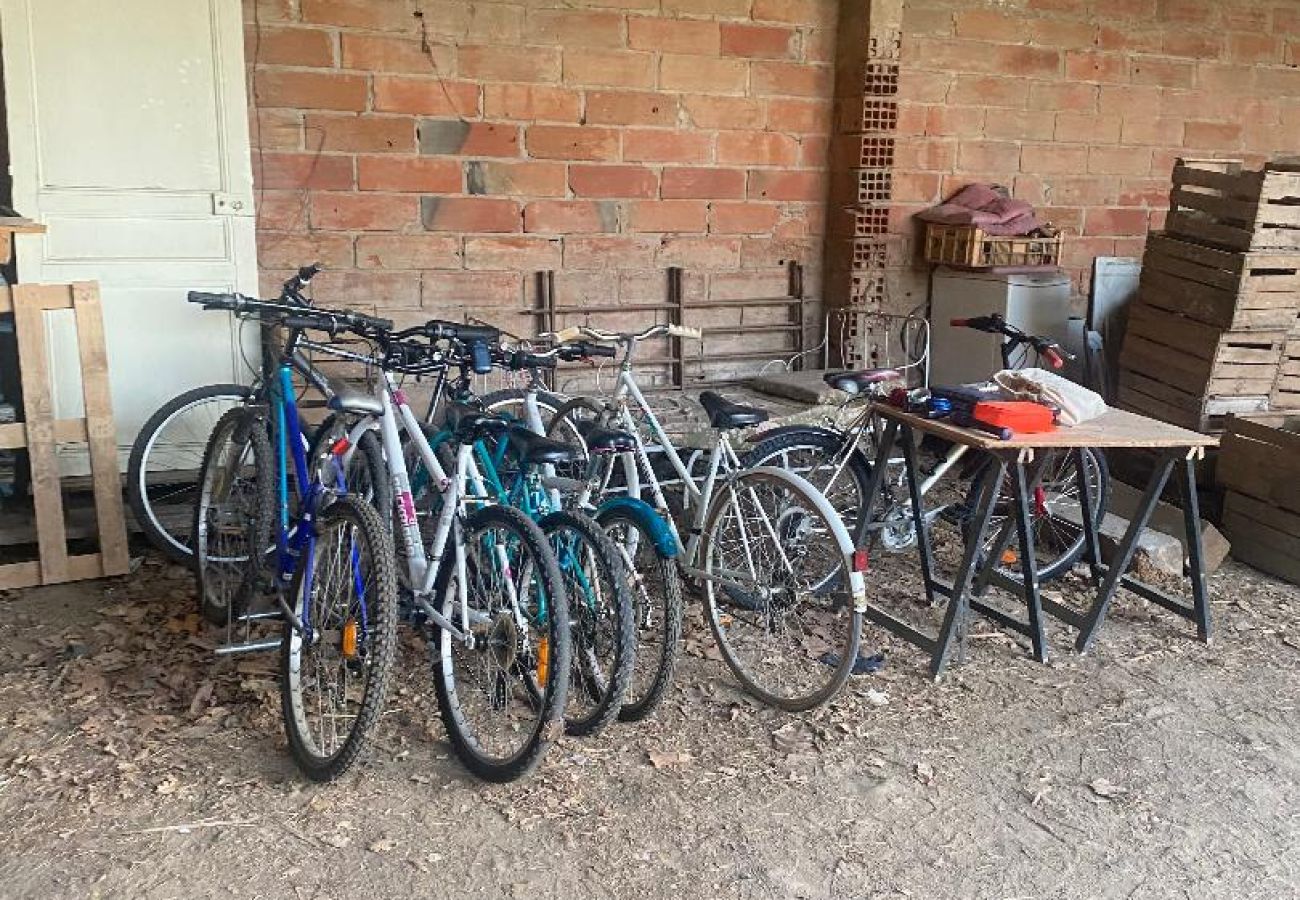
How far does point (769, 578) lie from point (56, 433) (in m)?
2.53

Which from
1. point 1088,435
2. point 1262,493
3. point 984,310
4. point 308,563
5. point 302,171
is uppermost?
point 302,171

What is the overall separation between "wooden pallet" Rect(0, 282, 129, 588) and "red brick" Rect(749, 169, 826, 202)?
121 inches

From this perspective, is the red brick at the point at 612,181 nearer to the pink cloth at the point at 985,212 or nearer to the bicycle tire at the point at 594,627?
the pink cloth at the point at 985,212

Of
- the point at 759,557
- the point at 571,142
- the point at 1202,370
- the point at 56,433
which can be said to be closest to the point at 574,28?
the point at 571,142

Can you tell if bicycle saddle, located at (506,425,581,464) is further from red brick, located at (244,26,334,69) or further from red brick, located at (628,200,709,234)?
red brick, located at (628,200,709,234)

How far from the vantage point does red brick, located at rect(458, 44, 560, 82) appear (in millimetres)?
4949

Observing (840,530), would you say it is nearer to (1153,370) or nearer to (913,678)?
(913,678)

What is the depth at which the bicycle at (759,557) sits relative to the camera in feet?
10.6

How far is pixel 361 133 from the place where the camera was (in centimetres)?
483

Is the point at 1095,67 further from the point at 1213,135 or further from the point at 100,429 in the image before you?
the point at 100,429

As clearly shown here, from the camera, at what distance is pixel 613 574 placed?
277cm

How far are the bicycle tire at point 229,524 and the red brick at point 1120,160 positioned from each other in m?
4.87

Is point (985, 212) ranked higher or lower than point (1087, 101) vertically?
lower

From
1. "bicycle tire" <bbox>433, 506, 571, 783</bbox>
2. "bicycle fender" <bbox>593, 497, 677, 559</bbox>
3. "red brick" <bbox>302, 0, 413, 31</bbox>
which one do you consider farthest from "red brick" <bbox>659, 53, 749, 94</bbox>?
"bicycle tire" <bbox>433, 506, 571, 783</bbox>
